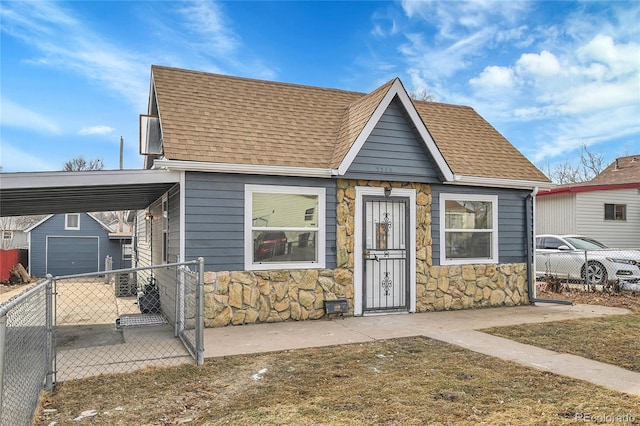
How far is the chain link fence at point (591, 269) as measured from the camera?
12.3 metres

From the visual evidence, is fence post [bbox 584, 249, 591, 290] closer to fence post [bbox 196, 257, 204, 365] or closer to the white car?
the white car

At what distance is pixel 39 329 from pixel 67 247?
24.0 meters

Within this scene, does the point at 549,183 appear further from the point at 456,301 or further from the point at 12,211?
the point at 12,211

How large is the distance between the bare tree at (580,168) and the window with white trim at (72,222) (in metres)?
34.6

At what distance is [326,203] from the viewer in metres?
8.46

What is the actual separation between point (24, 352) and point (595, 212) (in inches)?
755

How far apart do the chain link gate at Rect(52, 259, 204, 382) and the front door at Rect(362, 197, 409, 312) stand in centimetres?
322

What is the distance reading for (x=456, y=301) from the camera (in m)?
9.43

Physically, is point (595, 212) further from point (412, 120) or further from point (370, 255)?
point (370, 255)

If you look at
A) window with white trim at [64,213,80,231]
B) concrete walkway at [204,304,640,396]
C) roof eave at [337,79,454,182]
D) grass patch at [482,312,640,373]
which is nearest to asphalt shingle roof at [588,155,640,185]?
concrete walkway at [204,304,640,396]

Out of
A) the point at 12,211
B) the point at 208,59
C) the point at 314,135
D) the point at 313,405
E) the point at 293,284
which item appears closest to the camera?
the point at 313,405

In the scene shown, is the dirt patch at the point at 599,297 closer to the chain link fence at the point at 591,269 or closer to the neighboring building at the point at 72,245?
the chain link fence at the point at 591,269

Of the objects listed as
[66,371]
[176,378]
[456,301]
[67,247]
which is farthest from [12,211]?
[67,247]

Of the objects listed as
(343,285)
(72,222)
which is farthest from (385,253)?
(72,222)
